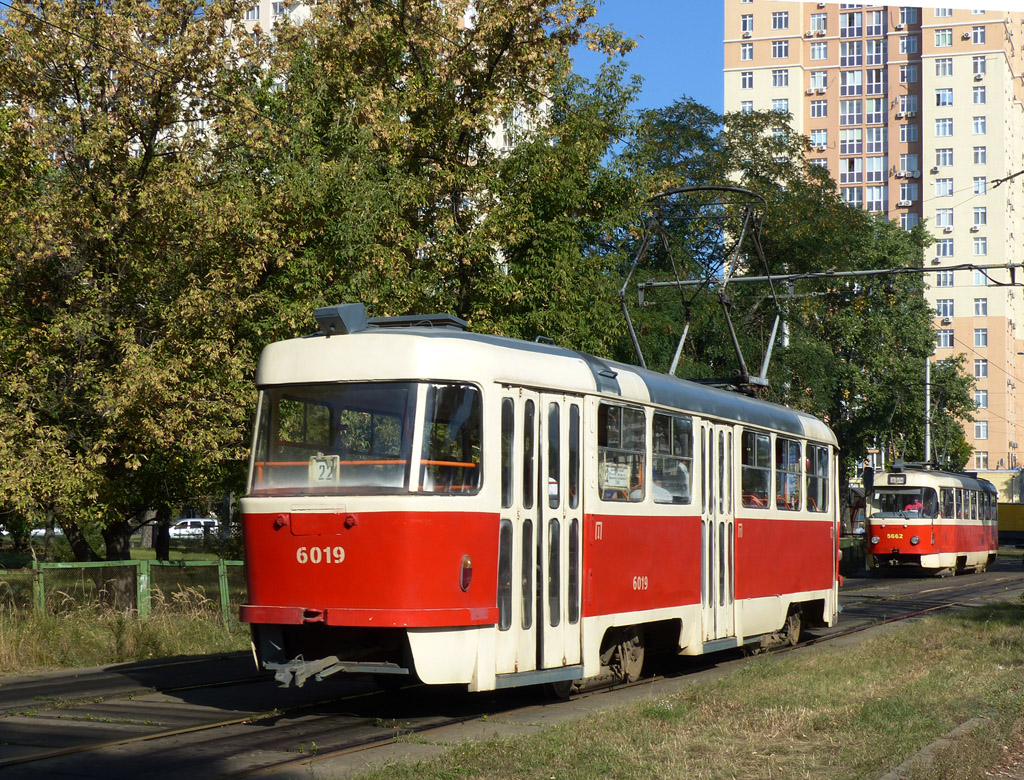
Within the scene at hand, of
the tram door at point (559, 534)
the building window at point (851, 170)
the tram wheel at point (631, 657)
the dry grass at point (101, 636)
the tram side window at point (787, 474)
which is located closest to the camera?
the tram door at point (559, 534)

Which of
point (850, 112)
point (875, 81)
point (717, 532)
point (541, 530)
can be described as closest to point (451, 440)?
point (541, 530)

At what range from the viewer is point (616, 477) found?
1192 centimetres

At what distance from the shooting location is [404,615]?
31.6ft

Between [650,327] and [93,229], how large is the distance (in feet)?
63.2

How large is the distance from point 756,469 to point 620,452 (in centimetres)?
389

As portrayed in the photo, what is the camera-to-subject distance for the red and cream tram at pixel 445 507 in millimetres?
9789

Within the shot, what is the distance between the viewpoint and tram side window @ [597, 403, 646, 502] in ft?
38.4

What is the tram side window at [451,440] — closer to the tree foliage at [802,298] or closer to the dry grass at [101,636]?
the dry grass at [101,636]

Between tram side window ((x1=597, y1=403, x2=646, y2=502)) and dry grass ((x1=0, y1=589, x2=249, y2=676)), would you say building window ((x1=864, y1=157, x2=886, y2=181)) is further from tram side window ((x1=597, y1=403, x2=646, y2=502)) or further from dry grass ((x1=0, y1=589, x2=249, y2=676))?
tram side window ((x1=597, y1=403, x2=646, y2=502))

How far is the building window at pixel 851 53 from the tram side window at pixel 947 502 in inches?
2899

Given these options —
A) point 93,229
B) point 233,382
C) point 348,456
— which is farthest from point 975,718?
point 93,229

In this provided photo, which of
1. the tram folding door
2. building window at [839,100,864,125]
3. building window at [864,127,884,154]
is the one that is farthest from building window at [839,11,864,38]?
the tram folding door

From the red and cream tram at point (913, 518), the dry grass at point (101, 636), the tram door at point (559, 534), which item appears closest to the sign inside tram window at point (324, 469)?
the tram door at point (559, 534)

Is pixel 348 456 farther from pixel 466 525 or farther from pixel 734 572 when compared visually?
pixel 734 572
